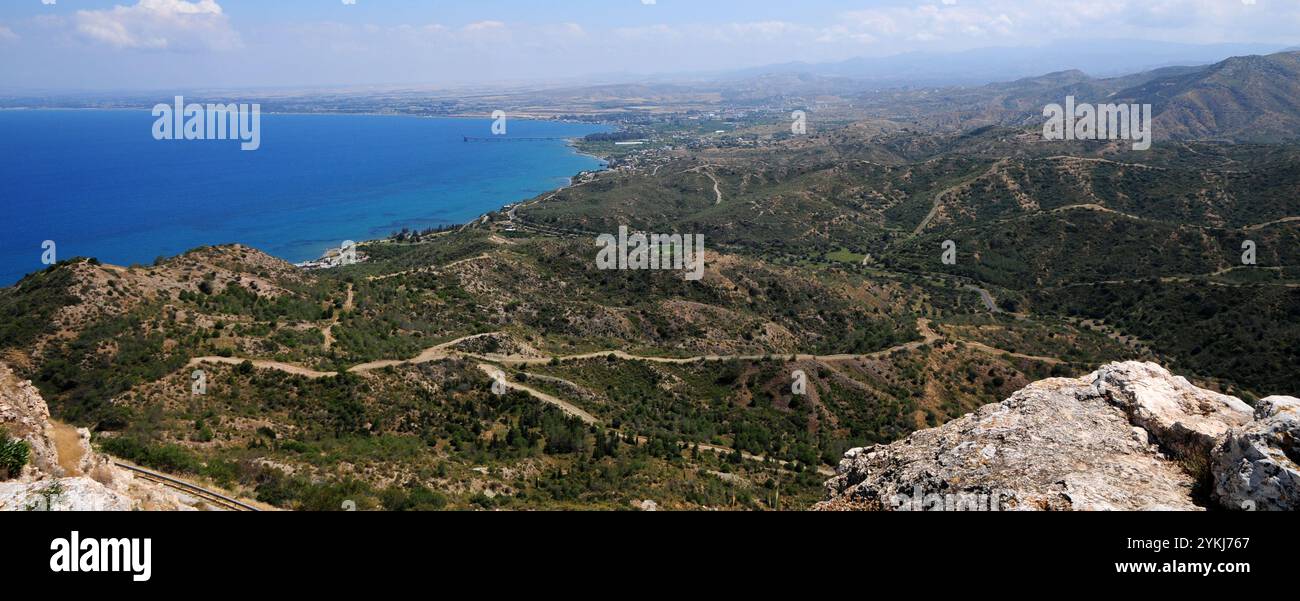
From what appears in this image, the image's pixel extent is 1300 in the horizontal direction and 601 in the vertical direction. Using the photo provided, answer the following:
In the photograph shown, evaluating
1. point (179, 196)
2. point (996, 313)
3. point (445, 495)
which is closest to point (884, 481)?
point (445, 495)

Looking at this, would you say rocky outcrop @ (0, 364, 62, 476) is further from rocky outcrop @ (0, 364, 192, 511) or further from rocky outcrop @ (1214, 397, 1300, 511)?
rocky outcrop @ (1214, 397, 1300, 511)

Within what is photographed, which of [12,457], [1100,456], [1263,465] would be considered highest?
[1263,465]

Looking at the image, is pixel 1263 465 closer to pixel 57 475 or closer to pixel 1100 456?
pixel 1100 456

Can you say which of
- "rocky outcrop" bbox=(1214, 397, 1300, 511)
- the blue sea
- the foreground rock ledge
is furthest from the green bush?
the blue sea

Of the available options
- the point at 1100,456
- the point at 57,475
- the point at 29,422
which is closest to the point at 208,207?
the point at 29,422

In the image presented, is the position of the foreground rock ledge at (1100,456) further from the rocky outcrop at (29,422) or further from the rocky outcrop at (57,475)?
the rocky outcrop at (29,422)
